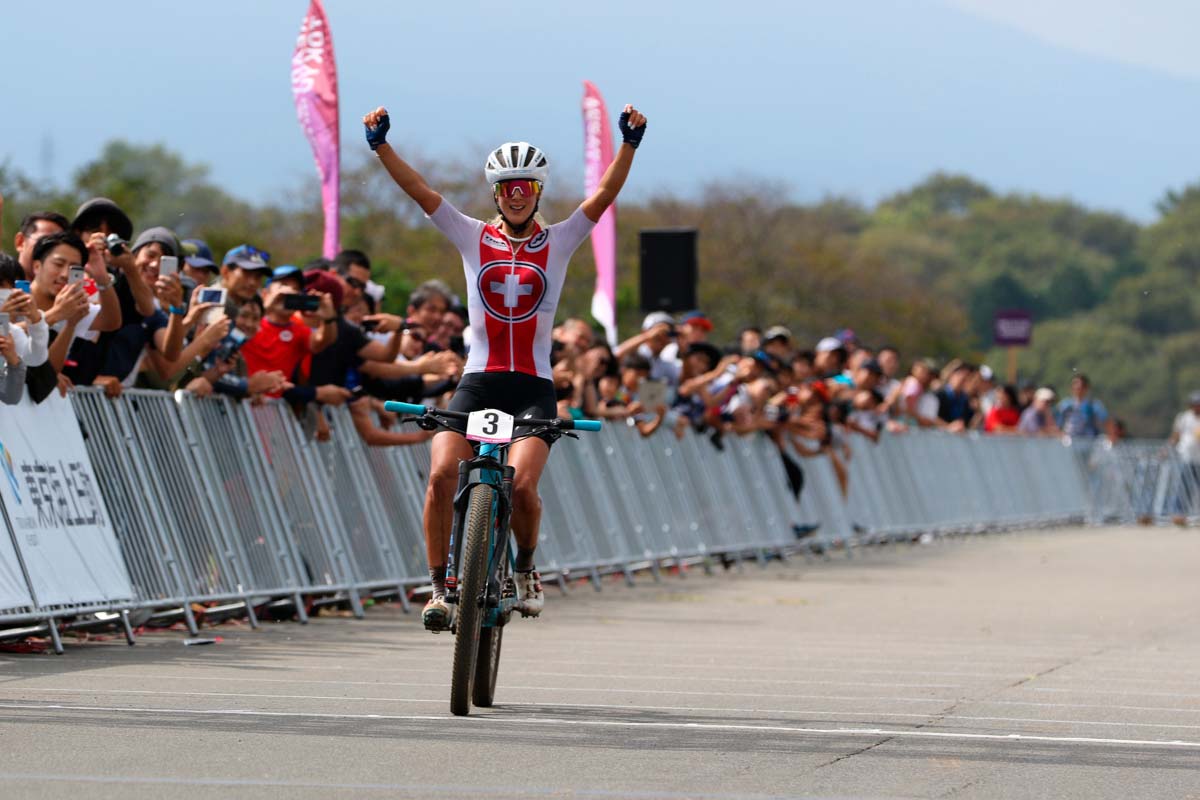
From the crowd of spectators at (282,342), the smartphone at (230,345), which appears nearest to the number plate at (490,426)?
the crowd of spectators at (282,342)

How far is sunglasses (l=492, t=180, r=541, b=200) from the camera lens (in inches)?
414

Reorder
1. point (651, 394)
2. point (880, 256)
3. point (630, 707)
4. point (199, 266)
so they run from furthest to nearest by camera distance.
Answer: point (880, 256)
point (651, 394)
point (199, 266)
point (630, 707)

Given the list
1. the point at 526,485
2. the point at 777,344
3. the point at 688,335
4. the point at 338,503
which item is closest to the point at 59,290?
the point at 526,485

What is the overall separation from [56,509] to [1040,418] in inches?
1098

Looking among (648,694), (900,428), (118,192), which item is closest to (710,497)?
(900,428)

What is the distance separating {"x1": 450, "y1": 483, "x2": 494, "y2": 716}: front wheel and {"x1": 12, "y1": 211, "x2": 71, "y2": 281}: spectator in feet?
13.4

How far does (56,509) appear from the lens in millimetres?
12523

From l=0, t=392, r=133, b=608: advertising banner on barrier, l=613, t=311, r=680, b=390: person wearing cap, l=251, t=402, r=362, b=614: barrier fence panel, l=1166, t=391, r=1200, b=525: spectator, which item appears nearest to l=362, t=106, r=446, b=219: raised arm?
l=0, t=392, r=133, b=608: advertising banner on barrier

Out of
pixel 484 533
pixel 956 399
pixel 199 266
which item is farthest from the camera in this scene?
pixel 956 399

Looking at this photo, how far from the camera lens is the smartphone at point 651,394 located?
20953 mm

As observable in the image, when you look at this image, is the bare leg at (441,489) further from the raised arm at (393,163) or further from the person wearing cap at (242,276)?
the person wearing cap at (242,276)

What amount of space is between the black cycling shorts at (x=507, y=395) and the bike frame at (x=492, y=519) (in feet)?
1.33

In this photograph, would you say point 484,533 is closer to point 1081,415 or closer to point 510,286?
point 510,286

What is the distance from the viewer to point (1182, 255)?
129375 millimetres
